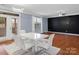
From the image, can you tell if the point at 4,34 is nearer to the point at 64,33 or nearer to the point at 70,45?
the point at 64,33

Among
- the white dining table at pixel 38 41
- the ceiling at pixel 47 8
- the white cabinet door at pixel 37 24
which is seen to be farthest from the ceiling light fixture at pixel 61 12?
the white dining table at pixel 38 41

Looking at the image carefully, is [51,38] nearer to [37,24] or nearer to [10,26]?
[37,24]

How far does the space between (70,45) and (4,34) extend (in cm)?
129

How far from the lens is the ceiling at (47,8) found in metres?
1.77

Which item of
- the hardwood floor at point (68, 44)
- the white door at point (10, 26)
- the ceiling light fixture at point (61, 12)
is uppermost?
the ceiling light fixture at point (61, 12)

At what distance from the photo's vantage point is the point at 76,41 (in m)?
1.81

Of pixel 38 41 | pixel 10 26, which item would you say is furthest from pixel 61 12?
pixel 10 26

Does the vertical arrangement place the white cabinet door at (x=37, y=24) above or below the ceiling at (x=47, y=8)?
below

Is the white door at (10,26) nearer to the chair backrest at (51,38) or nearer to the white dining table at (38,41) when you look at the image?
the white dining table at (38,41)

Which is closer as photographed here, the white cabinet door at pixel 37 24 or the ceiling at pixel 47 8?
the ceiling at pixel 47 8

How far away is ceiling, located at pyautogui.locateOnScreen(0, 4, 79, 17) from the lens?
177 centimetres

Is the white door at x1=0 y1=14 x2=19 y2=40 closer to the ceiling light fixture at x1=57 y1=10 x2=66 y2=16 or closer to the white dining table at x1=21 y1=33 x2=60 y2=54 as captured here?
the white dining table at x1=21 y1=33 x2=60 y2=54

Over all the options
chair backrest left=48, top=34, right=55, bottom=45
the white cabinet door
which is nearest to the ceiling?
the white cabinet door
